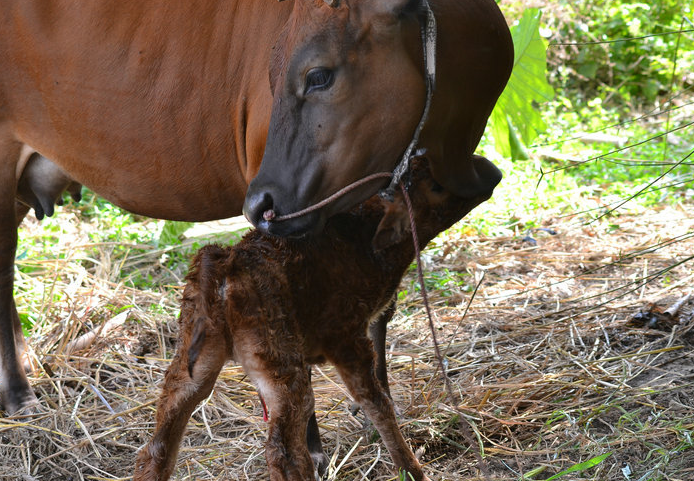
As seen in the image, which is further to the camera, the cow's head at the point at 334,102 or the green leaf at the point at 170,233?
the green leaf at the point at 170,233

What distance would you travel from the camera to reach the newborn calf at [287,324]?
2.36m

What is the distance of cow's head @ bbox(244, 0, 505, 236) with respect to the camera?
2539mm

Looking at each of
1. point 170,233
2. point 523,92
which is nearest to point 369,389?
point 170,233

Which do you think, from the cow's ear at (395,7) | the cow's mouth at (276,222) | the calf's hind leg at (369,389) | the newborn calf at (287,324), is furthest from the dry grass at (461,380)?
the cow's ear at (395,7)

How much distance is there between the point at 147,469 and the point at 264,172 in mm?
963

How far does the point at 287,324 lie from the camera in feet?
8.07

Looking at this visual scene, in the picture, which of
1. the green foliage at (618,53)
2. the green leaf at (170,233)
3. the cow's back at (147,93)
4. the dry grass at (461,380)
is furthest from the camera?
the green foliage at (618,53)

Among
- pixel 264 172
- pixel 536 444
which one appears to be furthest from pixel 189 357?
pixel 536 444

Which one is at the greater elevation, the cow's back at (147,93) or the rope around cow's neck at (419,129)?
the cow's back at (147,93)

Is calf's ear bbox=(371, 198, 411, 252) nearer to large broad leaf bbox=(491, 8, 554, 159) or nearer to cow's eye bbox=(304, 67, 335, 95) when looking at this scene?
cow's eye bbox=(304, 67, 335, 95)

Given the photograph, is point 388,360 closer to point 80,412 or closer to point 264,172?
point 80,412

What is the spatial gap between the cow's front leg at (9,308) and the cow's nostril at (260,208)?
1.66 m

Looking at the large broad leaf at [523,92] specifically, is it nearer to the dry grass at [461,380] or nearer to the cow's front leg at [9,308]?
the dry grass at [461,380]

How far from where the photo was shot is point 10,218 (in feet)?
12.7
